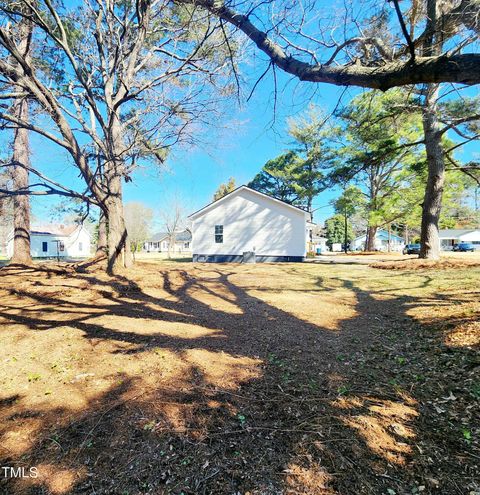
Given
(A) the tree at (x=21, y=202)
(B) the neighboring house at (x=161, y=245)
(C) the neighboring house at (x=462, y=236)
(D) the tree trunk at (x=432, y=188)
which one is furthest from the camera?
(B) the neighboring house at (x=161, y=245)

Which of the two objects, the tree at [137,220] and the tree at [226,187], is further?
the tree at [226,187]

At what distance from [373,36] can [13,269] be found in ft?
38.8

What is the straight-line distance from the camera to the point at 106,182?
8672mm

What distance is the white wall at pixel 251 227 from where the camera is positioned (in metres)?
17.5

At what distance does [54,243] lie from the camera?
3422 centimetres

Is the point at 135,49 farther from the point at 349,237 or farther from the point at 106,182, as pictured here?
the point at 349,237

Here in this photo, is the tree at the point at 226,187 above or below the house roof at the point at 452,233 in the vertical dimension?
above

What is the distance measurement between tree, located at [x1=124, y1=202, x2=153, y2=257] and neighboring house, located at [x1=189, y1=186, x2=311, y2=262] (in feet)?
73.2

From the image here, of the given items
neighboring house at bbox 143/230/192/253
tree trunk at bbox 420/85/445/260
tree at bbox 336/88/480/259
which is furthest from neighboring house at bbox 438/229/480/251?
neighboring house at bbox 143/230/192/253

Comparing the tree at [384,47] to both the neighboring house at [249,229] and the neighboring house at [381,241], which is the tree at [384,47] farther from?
the neighboring house at [381,241]

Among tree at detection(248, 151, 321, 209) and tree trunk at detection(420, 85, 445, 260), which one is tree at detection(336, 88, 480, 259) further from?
tree at detection(248, 151, 321, 209)

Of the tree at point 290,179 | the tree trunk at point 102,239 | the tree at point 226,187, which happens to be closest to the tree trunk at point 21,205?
the tree trunk at point 102,239

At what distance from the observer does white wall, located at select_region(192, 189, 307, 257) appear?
17.5 meters

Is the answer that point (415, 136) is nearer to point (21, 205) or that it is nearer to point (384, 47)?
point (384, 47)
